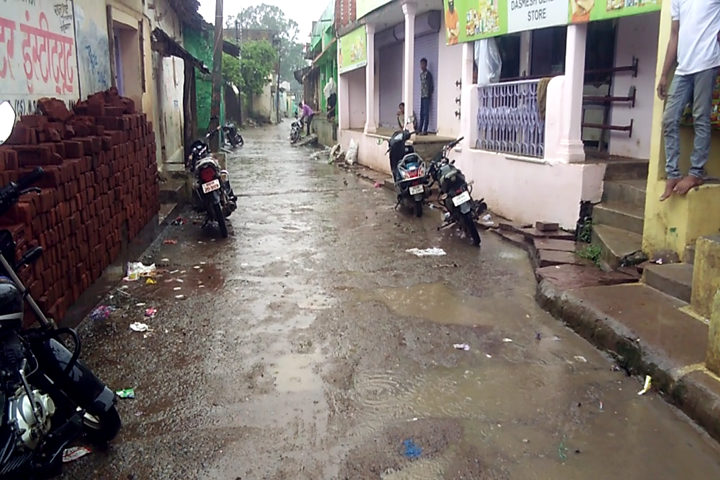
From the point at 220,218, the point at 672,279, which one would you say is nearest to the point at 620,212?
the point at 672,279

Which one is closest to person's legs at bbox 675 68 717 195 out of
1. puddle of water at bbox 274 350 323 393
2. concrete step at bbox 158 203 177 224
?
puddle of water at bbox 274 350 323 393

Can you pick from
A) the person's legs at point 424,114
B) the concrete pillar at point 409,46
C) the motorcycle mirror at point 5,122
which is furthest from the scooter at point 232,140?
the motorcycle mirror at point 5,122

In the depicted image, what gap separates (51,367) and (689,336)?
143 inches

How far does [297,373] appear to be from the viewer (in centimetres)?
395

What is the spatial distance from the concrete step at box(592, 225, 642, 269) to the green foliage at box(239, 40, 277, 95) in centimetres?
3632

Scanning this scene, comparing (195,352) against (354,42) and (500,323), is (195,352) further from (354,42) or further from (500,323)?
(354,42)

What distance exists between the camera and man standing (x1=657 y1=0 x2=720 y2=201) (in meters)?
4.77

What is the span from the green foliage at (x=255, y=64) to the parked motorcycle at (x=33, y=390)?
128 ft

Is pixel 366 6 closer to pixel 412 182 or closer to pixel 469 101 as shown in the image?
pixel 469 101

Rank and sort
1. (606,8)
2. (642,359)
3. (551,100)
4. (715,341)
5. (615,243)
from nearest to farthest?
(715,341)
(642,359)
(615,243)
(606,8)
(551,100)

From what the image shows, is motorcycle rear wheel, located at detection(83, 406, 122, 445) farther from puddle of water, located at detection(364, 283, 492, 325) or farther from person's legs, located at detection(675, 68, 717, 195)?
person's legs, located at detection(675, 68, 717, 195)

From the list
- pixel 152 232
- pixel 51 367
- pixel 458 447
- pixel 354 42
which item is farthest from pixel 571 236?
pixel 354 42

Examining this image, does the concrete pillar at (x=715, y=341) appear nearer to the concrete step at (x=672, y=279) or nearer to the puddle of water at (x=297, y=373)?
the concrete step at (x=672, y=279)

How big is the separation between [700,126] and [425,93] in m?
9.20
